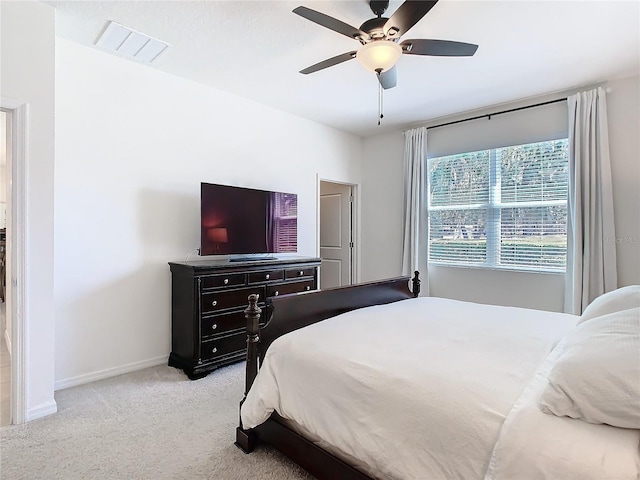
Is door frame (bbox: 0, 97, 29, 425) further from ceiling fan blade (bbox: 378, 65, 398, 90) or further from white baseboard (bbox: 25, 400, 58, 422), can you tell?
ceiling fan blade (bbox: 378, 65, 398, 90)

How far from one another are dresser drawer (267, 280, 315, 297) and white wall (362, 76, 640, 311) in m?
1.67

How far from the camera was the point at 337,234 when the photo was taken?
581 cm

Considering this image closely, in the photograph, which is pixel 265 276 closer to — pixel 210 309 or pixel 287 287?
pixel 287 287

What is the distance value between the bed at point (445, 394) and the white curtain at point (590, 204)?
5.57 feet

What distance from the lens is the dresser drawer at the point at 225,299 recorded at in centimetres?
315

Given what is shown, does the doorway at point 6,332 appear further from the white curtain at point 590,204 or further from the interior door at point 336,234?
the white curtain at point 590,204

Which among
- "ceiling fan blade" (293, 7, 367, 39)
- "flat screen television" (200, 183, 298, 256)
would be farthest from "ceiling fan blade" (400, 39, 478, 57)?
"flat screen television" (200, 183, 298, 256)

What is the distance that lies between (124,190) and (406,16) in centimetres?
265

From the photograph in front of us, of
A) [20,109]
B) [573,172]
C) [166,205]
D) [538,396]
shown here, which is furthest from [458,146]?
[20,109]

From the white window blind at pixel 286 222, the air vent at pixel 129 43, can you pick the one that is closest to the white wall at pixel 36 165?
the air vent at pixel 129 43

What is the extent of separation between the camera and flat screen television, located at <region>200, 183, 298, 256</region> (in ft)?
11.3

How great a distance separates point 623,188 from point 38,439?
201 inches

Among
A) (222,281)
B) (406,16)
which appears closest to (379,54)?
(406,16)

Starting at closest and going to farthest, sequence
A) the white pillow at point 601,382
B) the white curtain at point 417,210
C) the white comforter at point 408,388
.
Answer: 1. the white pillow at point 601,382
2. the white comforter at point 408,388
3. the white curtain at point 417,210
